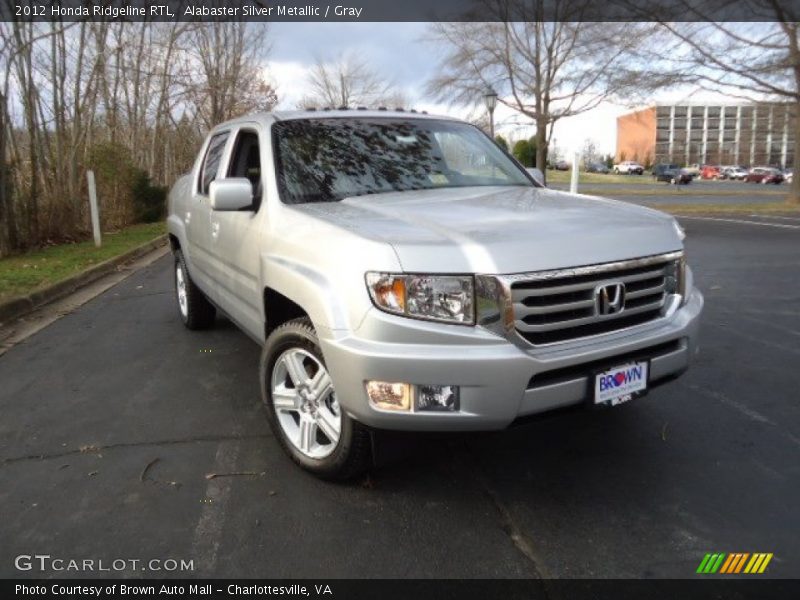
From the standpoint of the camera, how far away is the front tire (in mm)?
2863

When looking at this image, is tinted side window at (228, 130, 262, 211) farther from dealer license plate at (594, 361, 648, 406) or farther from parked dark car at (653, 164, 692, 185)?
parked dark car at (653, 164, 692, 185)

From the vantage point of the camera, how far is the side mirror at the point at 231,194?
3.38m

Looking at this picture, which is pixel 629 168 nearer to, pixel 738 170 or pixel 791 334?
pixel 738 170

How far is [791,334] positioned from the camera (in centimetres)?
545

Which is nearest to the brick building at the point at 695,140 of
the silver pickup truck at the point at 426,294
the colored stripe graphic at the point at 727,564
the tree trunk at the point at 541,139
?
the tree trunk at the point at 541,139

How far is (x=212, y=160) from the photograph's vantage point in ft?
16.4

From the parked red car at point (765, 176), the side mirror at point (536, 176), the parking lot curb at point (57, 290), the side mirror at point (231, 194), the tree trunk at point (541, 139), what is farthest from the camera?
the parked red car at point (765, 176)

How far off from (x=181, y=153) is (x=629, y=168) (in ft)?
213

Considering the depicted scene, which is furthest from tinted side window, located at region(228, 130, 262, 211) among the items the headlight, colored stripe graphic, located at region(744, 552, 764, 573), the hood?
colored stripe graphic, located at region(744, 552, 764, 573)

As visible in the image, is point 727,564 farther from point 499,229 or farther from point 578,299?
point 499,229

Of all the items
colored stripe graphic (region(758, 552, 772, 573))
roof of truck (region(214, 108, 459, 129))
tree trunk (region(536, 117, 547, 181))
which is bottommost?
colored stripe graphic (region(758, 552, 772, 573))

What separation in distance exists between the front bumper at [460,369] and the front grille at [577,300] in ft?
0.26

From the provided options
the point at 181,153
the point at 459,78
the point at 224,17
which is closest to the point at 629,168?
the point at 459,78
